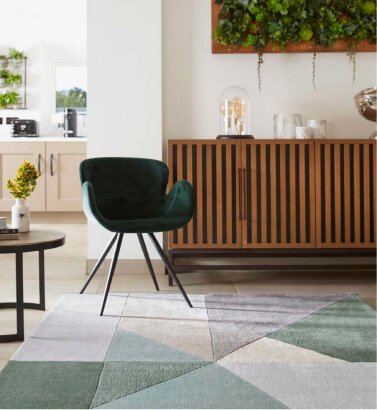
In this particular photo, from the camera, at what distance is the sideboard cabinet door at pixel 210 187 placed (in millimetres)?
4168

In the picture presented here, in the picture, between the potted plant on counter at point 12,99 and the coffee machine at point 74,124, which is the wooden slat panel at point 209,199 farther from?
the potted plant on counter at point 12,99

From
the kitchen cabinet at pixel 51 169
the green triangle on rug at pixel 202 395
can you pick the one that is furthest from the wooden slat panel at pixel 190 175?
the kitchen cabinet at pixel 51 169

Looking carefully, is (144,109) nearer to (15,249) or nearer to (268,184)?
(268,184)

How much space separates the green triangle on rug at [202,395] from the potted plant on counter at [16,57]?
6.46 metres

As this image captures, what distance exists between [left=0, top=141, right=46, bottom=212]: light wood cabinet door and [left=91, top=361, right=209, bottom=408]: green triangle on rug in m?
5.05

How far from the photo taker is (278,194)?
4188 millimetres

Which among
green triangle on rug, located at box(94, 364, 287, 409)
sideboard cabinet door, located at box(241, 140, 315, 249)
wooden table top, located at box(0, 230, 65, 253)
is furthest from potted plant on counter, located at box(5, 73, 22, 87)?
green triangle on rug, located at box(94, 364, 287, 409)

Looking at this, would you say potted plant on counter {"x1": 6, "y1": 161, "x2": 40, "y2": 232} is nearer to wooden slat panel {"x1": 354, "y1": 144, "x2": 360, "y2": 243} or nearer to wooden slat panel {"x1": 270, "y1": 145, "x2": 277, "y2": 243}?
wooden slat panel {"x1": 270, "y1": 145, "x2": 277, "y2": 243}

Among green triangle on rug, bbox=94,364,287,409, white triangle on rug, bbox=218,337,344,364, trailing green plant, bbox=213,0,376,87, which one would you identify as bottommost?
white triangle on rug, bbox=218,337,344,364

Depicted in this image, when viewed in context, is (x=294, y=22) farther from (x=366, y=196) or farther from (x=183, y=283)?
(x=183, y=283)

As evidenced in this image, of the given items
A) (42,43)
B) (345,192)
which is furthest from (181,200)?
(42,43)

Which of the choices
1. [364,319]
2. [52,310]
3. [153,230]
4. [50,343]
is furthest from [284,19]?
[50,343]

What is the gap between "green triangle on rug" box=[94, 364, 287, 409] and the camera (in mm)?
1996

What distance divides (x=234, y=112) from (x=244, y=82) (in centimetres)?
28
